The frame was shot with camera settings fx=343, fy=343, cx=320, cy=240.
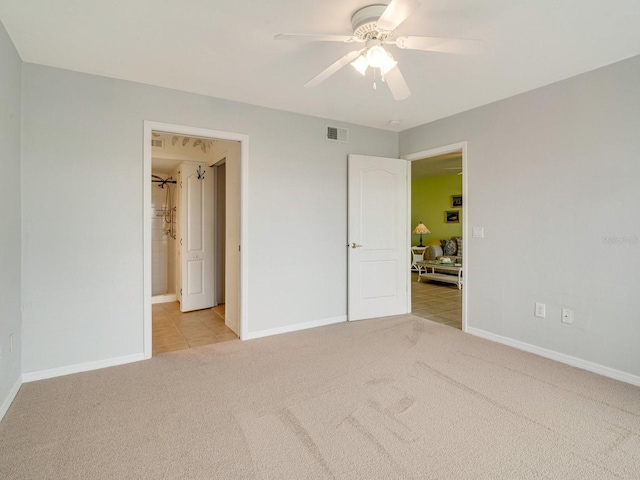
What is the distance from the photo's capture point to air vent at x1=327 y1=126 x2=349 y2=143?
13.3 ft

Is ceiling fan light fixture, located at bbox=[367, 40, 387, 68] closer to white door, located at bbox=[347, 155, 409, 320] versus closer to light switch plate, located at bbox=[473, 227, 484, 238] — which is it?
white door, located at bbox=[347, 155, 409, 320]

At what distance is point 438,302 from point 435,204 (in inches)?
175

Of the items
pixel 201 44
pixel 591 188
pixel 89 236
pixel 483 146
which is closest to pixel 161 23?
pixel 201 44

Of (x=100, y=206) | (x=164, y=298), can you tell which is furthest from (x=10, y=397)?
(x=164, y=298)

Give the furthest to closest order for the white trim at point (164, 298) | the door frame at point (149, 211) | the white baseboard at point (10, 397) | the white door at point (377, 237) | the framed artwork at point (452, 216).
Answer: the framed artwork at point (452, 216)
the white trim at point (164, 298)
the white door at point (377, 237)
the door frame at point (149, 211)
the white baseboard at point (10, 397)

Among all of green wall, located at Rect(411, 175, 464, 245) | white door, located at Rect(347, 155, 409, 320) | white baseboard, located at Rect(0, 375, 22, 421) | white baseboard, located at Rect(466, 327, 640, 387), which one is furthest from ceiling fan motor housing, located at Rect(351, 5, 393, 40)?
green wall, located at Rect(411, 175, 464, 245)

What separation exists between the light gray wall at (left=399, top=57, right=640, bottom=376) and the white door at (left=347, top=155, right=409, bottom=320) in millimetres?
922

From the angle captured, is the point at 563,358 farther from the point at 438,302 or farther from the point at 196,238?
the point at 196,238

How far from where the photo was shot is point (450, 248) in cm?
820

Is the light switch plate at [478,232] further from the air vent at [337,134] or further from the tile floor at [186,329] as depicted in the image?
the tile floor at [186,329]

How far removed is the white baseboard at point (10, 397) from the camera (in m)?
2.10

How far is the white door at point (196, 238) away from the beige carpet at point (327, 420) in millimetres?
1777

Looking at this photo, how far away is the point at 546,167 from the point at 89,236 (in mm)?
3960

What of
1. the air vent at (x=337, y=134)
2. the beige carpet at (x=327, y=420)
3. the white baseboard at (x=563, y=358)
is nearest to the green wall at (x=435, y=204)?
the air vent at (x=337, y=134)
